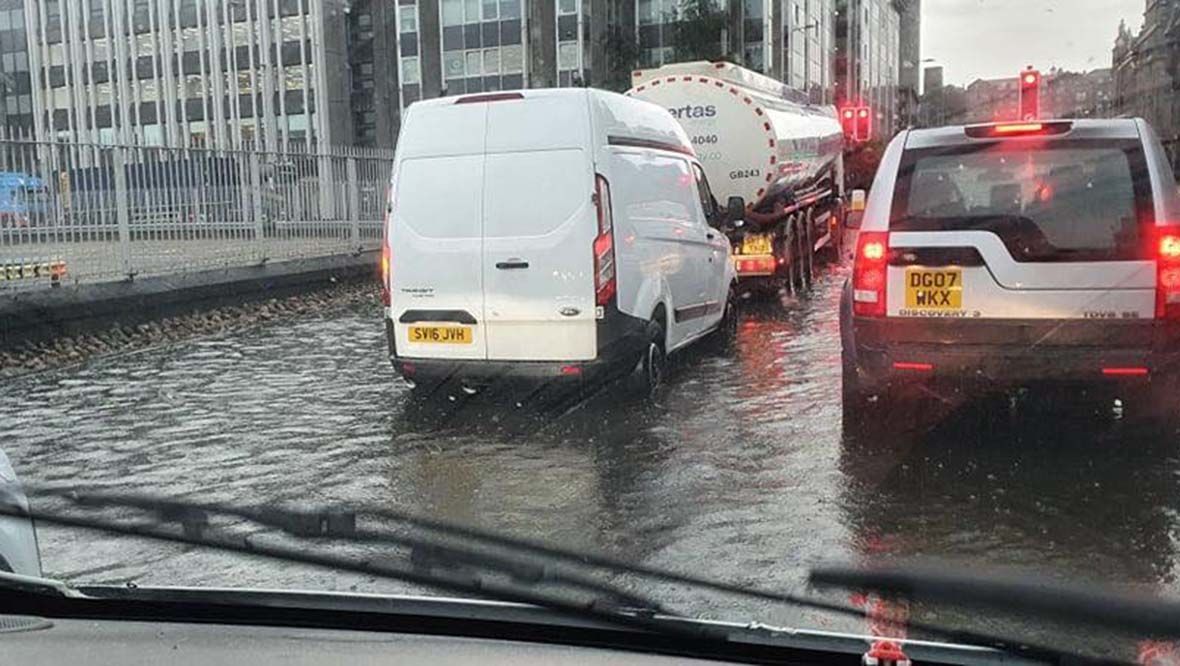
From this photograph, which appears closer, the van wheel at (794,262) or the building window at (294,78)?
the van wheel at (794,262)

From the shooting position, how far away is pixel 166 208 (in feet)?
44.2

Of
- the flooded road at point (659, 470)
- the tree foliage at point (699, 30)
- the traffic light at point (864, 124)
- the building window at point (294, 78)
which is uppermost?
the tree foliage at point (699, 30)

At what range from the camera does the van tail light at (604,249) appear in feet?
23.2

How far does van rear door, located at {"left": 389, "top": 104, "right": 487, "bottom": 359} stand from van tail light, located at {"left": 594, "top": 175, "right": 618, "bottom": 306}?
80 centimetres

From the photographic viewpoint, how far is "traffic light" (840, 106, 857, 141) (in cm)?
2211

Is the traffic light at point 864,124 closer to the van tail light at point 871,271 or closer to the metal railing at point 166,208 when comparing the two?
the metal railing at point 166,208

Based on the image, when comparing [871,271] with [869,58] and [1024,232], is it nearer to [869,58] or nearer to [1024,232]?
[1024,232]

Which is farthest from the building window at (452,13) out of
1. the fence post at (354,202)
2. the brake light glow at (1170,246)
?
the brake light glow at (1170,246)

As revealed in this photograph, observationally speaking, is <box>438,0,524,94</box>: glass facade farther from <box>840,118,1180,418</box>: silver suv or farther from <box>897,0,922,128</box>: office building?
<box>840,118,1180,418</box>: silver suv

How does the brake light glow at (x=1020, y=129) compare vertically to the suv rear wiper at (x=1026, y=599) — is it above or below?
above

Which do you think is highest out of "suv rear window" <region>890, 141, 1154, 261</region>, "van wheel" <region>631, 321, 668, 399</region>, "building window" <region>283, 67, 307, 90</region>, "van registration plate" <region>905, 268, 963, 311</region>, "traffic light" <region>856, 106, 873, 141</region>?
"building window" <region>283, 67, 307, 90</region>

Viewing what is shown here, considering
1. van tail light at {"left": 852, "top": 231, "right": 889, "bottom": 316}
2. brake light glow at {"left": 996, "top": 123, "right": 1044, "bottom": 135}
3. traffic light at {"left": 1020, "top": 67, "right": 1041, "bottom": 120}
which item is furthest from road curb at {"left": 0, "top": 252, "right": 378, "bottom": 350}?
traffic light at {"left": 1020, "top": 67, "right": 1041, "bottom": 120}

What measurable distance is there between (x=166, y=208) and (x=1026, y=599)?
1290cm

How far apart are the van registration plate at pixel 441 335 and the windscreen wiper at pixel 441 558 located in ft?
11.6
